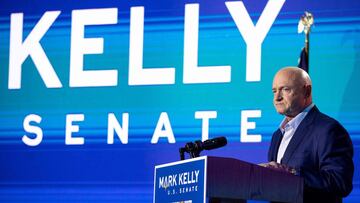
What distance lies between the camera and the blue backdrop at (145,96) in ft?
20.6

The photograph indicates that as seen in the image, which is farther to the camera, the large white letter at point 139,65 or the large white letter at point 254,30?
the large white letter at point 139,65

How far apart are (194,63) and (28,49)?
1410mm

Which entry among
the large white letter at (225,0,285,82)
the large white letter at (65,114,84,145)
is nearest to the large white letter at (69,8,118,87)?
the large white letter at (65,114,84,145)

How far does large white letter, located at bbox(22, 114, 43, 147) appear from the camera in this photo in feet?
22.4

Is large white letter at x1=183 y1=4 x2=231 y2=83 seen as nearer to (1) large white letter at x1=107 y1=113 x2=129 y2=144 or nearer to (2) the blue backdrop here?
(2) the blue backdrop

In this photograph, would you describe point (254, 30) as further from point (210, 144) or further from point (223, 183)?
point (223, 183)

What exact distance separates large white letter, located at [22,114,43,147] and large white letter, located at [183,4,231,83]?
1.22 meters

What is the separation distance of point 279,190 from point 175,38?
2.90m

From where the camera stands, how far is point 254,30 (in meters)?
6.49

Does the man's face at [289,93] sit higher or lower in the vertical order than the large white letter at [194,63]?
lower

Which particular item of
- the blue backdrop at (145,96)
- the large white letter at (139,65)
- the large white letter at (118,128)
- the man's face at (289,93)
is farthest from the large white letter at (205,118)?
the man's face at (289,93)

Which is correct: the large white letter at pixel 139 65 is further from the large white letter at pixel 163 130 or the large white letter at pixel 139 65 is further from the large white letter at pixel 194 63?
the large white letter at pixel 163 130

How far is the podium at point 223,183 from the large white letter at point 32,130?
2.92m

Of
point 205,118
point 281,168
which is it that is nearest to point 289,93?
point 281,168
